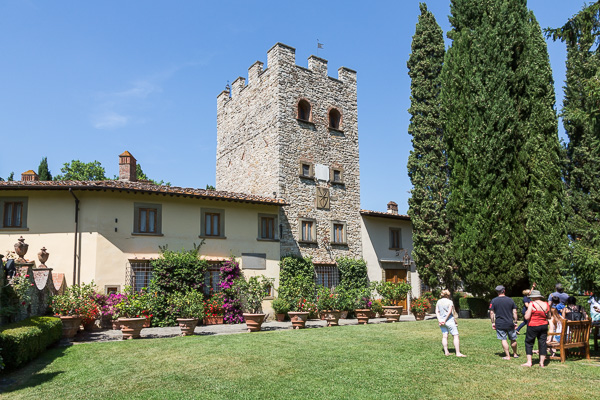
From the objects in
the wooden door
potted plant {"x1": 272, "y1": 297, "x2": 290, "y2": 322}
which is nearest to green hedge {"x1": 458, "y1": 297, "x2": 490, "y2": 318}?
the wooden door

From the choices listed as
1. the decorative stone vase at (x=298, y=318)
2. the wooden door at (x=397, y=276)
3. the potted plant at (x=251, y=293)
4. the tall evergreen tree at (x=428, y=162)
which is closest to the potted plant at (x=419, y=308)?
the tall evergreen tree at (x=428, y=162)

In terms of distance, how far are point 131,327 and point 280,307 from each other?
22.9 feet

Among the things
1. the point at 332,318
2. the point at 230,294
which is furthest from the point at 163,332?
the point at 332,318

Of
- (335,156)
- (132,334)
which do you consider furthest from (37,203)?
(335,156)

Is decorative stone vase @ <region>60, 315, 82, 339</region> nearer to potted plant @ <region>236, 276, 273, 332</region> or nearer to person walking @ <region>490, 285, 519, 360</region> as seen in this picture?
potted plant @ <region>236, 276, 273, 332</region>

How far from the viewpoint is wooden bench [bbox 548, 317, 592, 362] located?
9094mm

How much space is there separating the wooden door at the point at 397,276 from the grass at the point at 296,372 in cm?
1197

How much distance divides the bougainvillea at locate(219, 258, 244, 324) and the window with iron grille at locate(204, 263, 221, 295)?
250 mm

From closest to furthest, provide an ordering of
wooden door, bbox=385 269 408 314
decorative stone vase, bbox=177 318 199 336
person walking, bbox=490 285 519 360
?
person walking, bbox=490 285 519 360 < decorative stone vase, bbox=177 318 199 336 < wooden door, bbox=385 269 408 314

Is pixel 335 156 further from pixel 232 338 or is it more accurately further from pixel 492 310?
pixel 492 310

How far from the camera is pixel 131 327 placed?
44.7 feet

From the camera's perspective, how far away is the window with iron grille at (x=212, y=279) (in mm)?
19094

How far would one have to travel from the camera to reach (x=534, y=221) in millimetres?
17328

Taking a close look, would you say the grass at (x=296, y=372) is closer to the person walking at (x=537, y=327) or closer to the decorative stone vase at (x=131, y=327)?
the person walking at (x=537, y=327)
